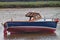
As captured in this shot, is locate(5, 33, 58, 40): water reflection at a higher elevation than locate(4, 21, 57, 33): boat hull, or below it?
below

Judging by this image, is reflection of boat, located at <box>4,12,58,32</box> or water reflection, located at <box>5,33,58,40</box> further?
Answer: reflection of boat, located at <box>4,12,58,32</box>

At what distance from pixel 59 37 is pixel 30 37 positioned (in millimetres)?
1067

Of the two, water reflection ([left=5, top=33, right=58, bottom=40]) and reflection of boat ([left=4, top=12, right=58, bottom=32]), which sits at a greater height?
reflection of boat ([left=4, top=12, right=58, bottom=32])

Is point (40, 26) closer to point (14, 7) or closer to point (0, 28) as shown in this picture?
point (0, 28)

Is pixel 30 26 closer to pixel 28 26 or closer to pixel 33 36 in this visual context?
pixel 28 26

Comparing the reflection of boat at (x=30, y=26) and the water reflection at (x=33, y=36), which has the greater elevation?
the reflection of boat at (x=30, y=26)

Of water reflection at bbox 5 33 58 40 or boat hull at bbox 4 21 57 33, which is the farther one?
boat hull at bbox 4 21 57 33

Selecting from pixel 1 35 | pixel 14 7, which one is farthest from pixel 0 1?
pixel 1 35

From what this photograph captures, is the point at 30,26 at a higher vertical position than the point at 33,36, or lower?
higher

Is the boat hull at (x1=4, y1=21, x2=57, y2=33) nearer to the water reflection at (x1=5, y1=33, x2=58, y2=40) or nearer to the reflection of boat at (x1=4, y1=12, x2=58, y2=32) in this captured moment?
the reflection of boat at (x1=4, y1=12, x2=58, y2=32)

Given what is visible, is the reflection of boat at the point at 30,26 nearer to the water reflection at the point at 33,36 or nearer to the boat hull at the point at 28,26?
the boat hull at the point at 28,26

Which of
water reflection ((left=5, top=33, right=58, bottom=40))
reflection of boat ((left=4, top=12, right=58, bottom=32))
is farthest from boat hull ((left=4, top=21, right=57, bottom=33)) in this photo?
water reflection ((left=5, top=33, right=58, bottom=40))

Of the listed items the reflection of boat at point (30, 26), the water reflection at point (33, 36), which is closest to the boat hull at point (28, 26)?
the reflection of boat at point (30, 26)

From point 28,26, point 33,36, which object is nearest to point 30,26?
point 28,26
